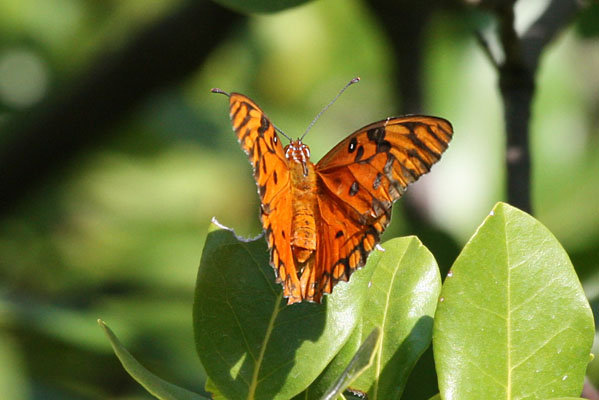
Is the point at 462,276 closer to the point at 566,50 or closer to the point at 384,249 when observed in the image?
the point at 384,249

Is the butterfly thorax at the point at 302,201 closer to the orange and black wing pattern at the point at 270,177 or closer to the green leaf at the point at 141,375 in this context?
the orange and black wing pattern at the point at 270,177

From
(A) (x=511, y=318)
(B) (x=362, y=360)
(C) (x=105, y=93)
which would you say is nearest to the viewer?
(B) (x=362, y=360)

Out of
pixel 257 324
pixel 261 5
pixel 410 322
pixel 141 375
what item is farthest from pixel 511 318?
pixel 261 5

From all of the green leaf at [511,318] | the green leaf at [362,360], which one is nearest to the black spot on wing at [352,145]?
the green leaf at [511,318]

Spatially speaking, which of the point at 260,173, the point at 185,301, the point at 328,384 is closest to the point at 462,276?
the point at 328,384

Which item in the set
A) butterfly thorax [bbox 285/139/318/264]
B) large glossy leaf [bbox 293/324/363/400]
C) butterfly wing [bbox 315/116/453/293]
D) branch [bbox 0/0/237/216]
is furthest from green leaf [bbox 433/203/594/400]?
branch [bbox 0/0/237/216]

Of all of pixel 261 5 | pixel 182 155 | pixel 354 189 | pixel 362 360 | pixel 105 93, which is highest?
pixel 182 155

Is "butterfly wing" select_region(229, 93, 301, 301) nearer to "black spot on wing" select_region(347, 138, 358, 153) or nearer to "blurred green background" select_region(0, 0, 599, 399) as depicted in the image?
"black spot on wing" select_region(347, 138, 358, 153)

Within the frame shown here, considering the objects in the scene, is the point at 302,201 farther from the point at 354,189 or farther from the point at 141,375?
the point at 141,375
